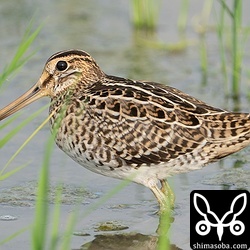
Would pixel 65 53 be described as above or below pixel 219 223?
above

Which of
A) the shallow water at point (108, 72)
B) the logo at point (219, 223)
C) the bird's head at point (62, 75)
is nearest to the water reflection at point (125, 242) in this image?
the shallow water at point (108, 72)

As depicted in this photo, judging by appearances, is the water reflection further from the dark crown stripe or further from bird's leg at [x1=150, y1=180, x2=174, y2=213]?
A: the dark crown stripe

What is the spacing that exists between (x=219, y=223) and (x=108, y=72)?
184 inches

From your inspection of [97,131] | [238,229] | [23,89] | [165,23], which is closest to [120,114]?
[97,131]

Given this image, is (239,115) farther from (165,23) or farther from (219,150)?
(165,23)

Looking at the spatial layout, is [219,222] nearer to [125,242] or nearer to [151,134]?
[125,242]

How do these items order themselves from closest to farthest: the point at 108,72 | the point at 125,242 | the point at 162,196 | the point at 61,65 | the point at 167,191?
1. the point at 125,242
2. the point at 162,196
3. the point at 167,191
4. the point at 61,65
5. the point at 108,72

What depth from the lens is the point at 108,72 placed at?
11383 millimetres

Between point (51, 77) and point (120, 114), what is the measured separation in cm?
93

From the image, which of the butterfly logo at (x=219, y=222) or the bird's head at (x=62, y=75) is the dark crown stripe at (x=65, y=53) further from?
the butterfly logo at (x=219, y=222)

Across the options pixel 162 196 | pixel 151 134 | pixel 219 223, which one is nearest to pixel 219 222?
pixel 219 223

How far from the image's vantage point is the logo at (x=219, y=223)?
701 cm

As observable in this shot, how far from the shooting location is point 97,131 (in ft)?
25.6

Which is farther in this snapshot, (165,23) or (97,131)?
(165,23)
